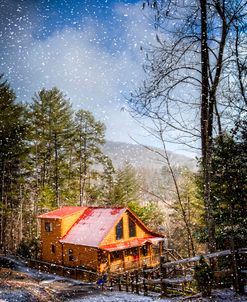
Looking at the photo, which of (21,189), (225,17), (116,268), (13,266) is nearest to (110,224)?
(116,268)

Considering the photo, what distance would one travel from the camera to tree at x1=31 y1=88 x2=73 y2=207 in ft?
122

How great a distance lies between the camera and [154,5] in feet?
20.8

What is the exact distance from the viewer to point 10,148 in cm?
3222

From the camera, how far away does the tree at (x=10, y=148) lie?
104 ft

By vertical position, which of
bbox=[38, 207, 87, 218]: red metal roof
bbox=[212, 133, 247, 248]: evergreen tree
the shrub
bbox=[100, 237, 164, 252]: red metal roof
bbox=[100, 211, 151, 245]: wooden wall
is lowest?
bbox=[100, 237, 164, 252]: red metal roof

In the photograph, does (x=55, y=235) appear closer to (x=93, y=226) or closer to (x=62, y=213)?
(x=62, y=213)

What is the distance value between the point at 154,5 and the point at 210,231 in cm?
611

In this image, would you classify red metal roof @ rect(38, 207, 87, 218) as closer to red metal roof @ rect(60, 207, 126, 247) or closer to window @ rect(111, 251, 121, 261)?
red metal roof @ rect(60, 207, 126, 247)

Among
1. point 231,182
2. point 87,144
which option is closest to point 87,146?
point 87,144

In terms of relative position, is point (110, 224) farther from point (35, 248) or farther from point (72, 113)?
point (72, 113)

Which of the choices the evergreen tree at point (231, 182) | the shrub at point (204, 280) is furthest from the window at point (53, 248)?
the shrub at point (204, 280)

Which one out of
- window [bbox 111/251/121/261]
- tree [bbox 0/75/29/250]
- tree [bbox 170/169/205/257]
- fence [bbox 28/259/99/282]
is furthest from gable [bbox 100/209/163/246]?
tree [bbox 0/75/29/250]

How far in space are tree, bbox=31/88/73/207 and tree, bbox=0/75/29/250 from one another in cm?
260

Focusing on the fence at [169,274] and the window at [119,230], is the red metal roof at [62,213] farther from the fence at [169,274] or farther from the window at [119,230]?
the window at [119,230]
